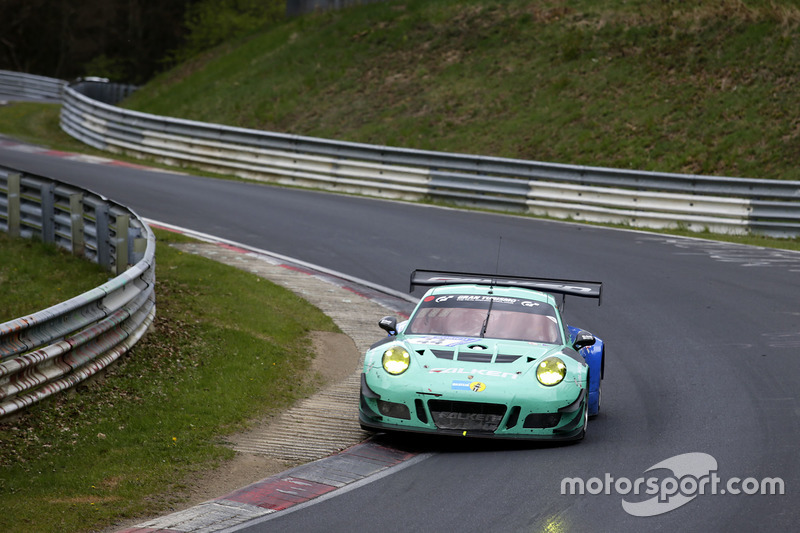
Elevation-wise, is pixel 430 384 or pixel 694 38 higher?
pixel 694 38

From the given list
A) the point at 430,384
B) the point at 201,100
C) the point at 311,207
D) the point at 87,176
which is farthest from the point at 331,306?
the point at 201,100

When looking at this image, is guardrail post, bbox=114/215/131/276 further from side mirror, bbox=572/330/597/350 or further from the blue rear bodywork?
side mirror, bbox=572/330/597/350

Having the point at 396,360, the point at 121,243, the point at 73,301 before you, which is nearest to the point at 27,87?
the point at 121,243

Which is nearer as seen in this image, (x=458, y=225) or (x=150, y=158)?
(x=458, y=225)

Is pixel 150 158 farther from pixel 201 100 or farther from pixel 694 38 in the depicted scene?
pixel 694 38

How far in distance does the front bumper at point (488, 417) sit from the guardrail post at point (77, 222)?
6777 millimetres

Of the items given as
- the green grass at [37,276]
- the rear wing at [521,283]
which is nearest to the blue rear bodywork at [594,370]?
the rear wing at [521,283]

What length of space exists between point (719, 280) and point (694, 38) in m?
15.6

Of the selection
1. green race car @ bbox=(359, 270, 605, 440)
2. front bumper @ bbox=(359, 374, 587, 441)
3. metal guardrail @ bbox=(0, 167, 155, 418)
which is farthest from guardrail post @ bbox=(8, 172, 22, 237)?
front bumper @ bbox=(359, 374, 587, 441)

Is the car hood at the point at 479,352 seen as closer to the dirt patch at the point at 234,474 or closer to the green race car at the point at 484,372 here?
the green race car at the point at 484,372

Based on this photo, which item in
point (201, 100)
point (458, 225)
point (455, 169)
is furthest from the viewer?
point (201, 100)

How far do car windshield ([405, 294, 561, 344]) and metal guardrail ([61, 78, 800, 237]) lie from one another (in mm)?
11780

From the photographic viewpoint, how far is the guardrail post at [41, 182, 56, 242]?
14211mm

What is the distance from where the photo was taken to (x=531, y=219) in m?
21.4
